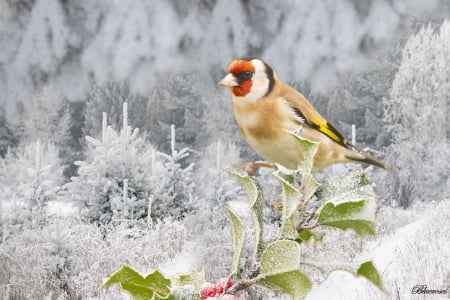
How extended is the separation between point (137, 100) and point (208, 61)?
198mm

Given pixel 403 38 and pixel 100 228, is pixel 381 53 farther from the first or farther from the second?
pixel 100 228

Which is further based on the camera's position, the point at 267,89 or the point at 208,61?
the point at 208,61

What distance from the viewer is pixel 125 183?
140 cm

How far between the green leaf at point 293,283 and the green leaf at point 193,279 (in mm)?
40

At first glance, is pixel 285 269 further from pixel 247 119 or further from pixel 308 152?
pixel 247 119

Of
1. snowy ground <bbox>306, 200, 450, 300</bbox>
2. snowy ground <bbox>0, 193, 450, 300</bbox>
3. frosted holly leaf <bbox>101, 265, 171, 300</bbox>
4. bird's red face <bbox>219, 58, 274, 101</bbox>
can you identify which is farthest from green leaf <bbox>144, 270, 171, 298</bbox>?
snowy ground <bbox>0, 193, 450, 300</bbox>

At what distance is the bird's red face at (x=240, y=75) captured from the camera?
0.65 meters

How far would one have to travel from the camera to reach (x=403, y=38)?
154cm

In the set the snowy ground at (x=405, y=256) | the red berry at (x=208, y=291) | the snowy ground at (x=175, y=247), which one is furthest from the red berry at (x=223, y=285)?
the snowy ground at (x=175, y=247)

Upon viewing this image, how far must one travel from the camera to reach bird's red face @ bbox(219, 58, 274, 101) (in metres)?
0.65

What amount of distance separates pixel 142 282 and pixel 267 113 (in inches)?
21.6

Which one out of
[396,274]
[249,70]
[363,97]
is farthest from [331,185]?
[363,97]

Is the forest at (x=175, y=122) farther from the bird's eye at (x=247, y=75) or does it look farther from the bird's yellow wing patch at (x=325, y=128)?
the bird's eye at (x=247, y=75)

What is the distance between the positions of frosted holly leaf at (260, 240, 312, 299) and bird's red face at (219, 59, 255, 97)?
44cm
